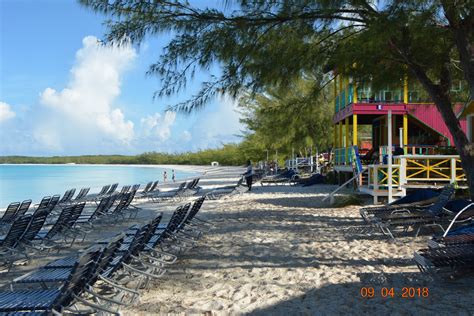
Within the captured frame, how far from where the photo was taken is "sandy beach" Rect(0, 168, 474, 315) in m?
4.44

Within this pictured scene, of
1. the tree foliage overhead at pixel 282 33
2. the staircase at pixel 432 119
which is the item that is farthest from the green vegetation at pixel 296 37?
the staircase at pixel 432 119

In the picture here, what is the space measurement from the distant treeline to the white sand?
1815 inches

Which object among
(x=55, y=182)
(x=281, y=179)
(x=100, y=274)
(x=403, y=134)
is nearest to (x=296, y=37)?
(x=100, y=274)

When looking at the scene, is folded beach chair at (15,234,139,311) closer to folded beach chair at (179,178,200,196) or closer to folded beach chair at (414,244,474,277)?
folded beach chair at (414,244,474,277)

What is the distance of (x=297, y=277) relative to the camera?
549cm

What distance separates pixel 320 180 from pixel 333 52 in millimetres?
14710

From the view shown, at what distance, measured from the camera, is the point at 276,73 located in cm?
729

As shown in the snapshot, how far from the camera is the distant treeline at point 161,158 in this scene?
67.6m

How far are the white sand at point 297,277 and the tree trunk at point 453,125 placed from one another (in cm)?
122

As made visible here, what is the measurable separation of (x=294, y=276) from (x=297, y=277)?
0.05 meters

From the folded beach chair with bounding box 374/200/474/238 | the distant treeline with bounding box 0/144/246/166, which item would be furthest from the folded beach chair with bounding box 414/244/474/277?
the distant treeline with bounding box 0/144/246/166

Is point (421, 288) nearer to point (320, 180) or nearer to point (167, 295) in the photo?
point (167, 295)

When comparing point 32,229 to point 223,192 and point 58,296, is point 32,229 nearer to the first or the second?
point 58,296

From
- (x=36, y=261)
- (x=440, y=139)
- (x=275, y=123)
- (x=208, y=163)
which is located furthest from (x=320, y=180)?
(x=208, y=163)
